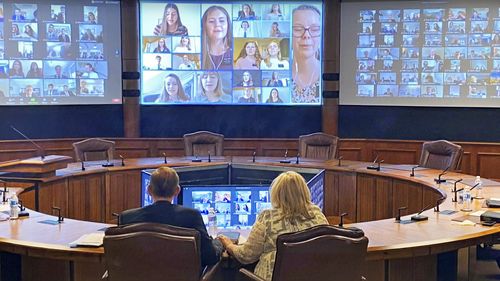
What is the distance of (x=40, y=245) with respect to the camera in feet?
10.7

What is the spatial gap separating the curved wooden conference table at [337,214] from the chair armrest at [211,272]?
0.55 m

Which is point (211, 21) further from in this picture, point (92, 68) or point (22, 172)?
point (22, 172)

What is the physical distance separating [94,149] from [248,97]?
8.42 ft

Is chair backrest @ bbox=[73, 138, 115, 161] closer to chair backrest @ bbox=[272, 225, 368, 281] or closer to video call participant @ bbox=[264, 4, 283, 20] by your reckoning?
video call participant @ bbox=[264, 4, 283, 20]

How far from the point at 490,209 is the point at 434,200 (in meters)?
0.88

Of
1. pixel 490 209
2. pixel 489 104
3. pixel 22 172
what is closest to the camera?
pixel 490 209

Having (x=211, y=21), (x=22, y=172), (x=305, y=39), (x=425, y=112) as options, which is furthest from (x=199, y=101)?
(x=22, y=172)

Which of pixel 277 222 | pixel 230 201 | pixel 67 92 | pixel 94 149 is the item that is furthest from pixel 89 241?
pixel 67 92

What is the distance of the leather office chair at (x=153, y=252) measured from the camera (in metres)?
2.80

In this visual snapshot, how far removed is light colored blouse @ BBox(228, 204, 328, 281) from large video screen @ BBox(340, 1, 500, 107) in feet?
18.3

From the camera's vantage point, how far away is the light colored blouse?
Answer: 309 cm

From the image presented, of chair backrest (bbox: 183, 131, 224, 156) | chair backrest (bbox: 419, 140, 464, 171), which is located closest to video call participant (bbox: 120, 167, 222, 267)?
chair backrest (bbox: 419, 140, 464, 171)

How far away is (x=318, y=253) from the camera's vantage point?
2.80 m

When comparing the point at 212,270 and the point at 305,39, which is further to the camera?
the point at 305,39
